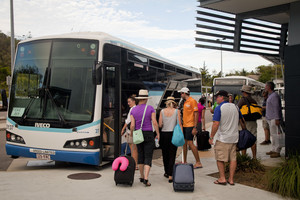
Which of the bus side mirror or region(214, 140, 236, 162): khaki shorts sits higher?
the bus side mirror

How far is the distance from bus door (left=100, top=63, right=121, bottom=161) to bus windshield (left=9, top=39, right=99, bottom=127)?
417mm

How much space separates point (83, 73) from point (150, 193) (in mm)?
3258

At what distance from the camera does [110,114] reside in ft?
26.2

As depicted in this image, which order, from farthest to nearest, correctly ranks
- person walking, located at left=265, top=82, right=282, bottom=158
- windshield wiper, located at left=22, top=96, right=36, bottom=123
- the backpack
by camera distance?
person walking, located at left=265, top=82, right=282, bottom=158 < the backpack < windshield wiper, located at left=22, top=96, right=36, bottom=123

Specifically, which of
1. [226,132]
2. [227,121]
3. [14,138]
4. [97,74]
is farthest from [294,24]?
[14,138]

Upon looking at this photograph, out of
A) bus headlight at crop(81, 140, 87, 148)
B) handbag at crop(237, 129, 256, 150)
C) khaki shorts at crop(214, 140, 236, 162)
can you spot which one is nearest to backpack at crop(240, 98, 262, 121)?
handbag at crop(237, 129, 256, 150)

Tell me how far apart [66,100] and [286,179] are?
4821mm

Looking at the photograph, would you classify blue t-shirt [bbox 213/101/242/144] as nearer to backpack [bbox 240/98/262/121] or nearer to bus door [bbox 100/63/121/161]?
backpack [bbox 240/98/262/121]

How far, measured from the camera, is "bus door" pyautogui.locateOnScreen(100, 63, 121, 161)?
7.72 meters

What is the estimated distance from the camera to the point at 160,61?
11719 mm

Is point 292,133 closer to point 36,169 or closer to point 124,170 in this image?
point 124,170

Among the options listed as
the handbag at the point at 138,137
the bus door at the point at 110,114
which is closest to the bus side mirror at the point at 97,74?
the bus door at the point at 110,114

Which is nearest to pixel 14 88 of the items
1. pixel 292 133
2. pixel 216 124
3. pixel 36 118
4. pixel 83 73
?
pixel 36 118

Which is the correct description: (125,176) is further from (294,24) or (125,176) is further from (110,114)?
(294,24)
